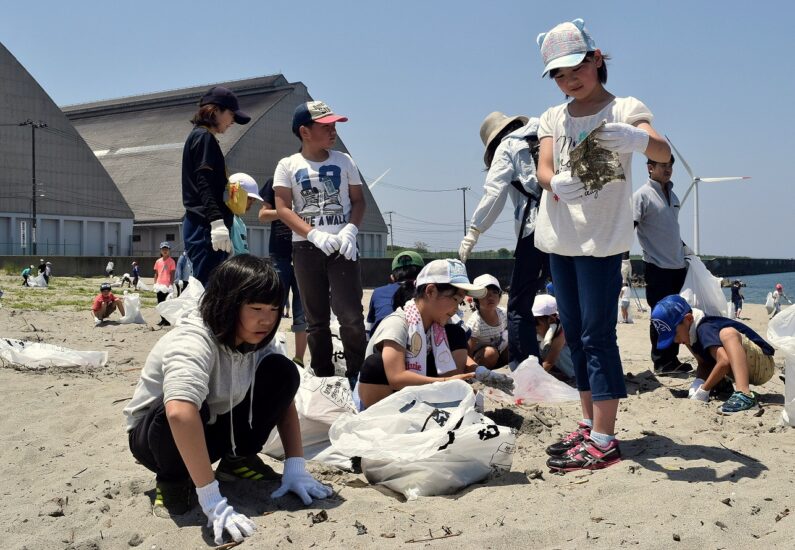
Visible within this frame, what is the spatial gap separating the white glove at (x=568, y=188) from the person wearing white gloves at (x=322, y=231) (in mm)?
1483

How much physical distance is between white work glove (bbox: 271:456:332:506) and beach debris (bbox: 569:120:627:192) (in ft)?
4.78

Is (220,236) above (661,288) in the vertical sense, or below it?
above

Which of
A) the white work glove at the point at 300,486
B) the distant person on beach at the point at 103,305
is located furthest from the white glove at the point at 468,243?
the distant person on beach at the point at 103,305

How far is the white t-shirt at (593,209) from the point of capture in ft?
9.45

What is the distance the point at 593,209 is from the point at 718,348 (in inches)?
65.5

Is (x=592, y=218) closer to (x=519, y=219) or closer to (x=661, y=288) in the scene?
(x=519, y=219)

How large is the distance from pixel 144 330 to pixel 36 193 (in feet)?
121

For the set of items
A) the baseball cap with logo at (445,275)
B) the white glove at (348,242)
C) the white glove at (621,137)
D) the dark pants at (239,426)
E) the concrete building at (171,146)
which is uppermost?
the concrete building at (171,146)

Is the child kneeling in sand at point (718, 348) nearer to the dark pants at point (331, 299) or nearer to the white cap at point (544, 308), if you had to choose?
the white cap at point (544, 308)

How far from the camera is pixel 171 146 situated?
56.8 metres

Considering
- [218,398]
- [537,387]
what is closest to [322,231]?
[537,387]

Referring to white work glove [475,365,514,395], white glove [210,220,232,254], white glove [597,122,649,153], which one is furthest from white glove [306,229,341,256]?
white glove [597,122,649,153]

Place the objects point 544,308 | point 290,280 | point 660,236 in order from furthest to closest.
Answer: point 290,280 → point 660,236 → point 544,308

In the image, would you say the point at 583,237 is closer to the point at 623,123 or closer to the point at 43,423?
the point at 623,123
